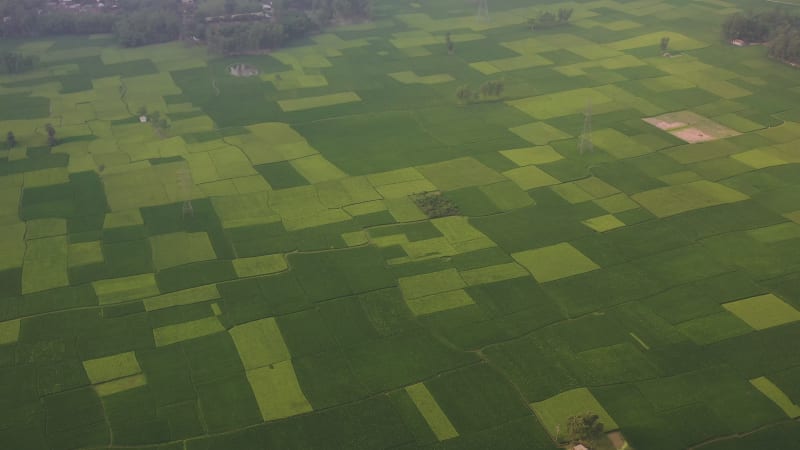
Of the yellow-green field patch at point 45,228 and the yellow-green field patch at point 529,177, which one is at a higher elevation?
the yellow-green field patch at point 529,177

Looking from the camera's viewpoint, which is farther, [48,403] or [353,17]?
[353,17]

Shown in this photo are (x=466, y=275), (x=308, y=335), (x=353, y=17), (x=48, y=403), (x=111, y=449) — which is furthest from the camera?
(x=353, y=17)

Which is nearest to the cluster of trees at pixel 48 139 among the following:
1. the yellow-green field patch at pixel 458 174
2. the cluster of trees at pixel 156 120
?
the cluster of trees at pixel 156 120

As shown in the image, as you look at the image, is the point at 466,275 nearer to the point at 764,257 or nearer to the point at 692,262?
the point at 692,262

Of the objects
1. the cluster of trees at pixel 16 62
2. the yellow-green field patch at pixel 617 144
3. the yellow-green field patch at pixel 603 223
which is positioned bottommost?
the cluster of trees at pixel 16 62

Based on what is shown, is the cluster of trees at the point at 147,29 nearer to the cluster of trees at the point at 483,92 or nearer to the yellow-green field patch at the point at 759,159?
the cluster of trees at the point at 483,92

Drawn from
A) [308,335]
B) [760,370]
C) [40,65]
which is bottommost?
[40,65]

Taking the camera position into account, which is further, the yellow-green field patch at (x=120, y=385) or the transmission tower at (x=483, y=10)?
the transmission tower at (x=483, y=10)

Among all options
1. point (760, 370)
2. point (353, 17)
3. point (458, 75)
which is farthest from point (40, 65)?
point (760, 370)
